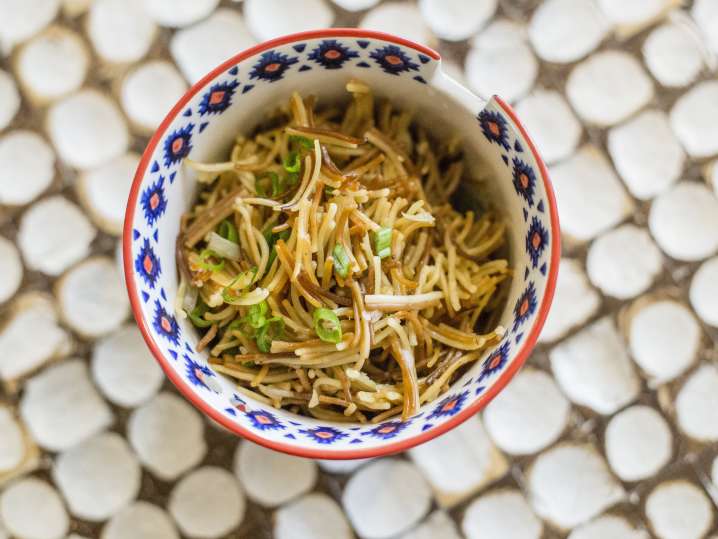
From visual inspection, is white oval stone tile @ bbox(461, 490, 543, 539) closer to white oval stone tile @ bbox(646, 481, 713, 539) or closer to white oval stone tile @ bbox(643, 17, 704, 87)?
white oval stone tile @ bbox(646, 481, 713, 539)

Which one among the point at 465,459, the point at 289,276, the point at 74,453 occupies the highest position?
the point at 289,276

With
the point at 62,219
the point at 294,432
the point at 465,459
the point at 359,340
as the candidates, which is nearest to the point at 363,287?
the point at 359,340

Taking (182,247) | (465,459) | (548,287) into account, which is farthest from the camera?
(465,459)

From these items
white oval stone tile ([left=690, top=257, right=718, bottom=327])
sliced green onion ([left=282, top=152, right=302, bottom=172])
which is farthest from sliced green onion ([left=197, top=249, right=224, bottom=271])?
white oval stone tile ([left=690, top=257, right=718, bottom=327])

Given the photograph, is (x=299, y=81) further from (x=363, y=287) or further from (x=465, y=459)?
(x=465, y=459)

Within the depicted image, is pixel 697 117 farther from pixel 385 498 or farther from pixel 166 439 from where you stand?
pixel 166 439

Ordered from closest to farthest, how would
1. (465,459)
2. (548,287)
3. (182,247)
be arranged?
(548,287) < (182,247) < (465,459)

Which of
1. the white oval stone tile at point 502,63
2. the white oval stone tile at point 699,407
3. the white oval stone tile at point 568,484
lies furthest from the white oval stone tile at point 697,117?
the white oval stone tile at point 568,484
